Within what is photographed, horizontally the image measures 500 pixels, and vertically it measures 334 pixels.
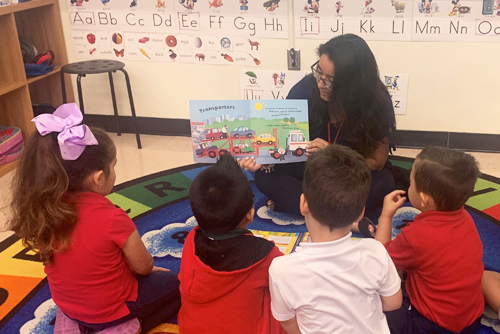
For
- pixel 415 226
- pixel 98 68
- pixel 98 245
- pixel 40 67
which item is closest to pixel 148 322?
pixel 98 245

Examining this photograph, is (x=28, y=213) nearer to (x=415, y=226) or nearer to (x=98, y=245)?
(x=98, y=245)

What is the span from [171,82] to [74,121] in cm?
167

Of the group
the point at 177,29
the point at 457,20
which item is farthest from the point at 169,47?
the point at 457,20

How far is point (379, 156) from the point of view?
6.43 feet

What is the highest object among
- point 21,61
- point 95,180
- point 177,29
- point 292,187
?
point 177,29

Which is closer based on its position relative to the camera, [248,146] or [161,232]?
[248,146]

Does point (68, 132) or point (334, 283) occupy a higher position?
point (68, 132)

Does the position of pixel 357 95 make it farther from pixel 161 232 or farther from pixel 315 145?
pixel 161 232

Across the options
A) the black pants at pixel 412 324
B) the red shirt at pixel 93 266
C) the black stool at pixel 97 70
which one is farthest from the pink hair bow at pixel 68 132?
the black stool at pixel 97 70

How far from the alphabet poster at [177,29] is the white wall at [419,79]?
0.18 feet

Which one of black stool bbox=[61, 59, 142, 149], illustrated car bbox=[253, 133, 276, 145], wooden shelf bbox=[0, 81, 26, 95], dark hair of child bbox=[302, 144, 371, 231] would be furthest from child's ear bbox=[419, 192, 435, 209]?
wooden shelf bbox=[0, 81, 26, 95]

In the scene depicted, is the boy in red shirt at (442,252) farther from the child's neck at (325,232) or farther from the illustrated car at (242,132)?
the illustrated car at (242,132)

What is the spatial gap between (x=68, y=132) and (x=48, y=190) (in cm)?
15

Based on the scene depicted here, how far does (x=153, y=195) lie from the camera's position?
7.72 feet
